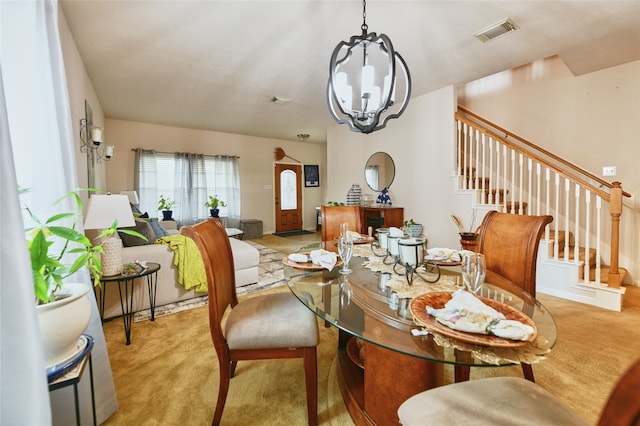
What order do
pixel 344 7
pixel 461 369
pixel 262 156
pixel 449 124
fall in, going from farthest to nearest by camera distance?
pixel 262 156 < pixel 449 124 < pixel 344 7 < pixel 461 369

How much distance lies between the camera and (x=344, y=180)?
580 cm

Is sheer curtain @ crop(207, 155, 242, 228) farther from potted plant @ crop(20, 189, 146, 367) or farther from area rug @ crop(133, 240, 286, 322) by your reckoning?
potted plant @ crop(20, 189, 146, 367)

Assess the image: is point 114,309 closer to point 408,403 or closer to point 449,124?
point 408,403

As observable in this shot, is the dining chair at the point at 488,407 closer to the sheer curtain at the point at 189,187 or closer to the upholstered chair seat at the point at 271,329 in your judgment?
the upholstered chair seat at the point at 271,329

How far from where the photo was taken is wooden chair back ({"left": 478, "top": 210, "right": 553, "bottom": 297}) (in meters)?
1.46

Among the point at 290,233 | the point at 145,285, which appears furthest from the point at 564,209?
the point at 290,233

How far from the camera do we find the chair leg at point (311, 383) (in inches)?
50.1

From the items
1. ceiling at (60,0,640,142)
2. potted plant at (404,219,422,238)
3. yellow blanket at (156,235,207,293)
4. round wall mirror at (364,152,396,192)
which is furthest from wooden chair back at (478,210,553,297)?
round wall mirror at (364,152,396,192)

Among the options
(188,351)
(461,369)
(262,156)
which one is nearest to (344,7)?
(461,369)

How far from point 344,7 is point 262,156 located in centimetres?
537

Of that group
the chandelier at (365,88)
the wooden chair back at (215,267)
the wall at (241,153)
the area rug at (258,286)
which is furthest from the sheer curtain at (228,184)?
the wooden chair back at (215,267)

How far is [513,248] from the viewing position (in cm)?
157

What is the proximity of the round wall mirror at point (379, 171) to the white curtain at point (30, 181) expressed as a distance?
4.20 meters

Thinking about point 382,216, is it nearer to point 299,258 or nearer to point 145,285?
point 299,258
